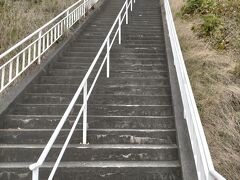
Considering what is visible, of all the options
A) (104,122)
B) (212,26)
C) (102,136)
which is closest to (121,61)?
(212,26)

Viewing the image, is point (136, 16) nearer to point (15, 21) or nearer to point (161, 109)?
point (15, 21)

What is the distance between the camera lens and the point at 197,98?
6.48 metres

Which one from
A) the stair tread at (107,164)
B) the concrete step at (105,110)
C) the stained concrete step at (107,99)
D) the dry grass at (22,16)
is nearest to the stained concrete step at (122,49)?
the dry grass at (22,16)

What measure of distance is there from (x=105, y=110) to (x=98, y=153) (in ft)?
4.27

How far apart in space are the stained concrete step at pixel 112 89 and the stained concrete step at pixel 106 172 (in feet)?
7.90

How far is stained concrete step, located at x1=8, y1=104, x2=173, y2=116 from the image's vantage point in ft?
20.4

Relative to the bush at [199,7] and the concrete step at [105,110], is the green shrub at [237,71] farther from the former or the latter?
the bush at [199,7]

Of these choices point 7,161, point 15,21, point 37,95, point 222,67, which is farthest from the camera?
point 15,21

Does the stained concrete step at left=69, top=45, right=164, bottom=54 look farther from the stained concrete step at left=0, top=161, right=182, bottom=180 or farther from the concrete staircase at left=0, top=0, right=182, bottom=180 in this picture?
the stained concrete step at left=0, top=161, right=182, bottom=180

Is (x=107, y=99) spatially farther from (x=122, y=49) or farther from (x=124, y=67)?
(x=122, y=49)

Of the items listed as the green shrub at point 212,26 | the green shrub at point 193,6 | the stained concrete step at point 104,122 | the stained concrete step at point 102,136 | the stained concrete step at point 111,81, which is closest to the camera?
the stained concrete step at point 102,136

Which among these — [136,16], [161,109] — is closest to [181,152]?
[161,109]

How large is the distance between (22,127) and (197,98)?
3073 mm

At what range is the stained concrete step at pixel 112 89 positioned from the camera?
703 centimetres
